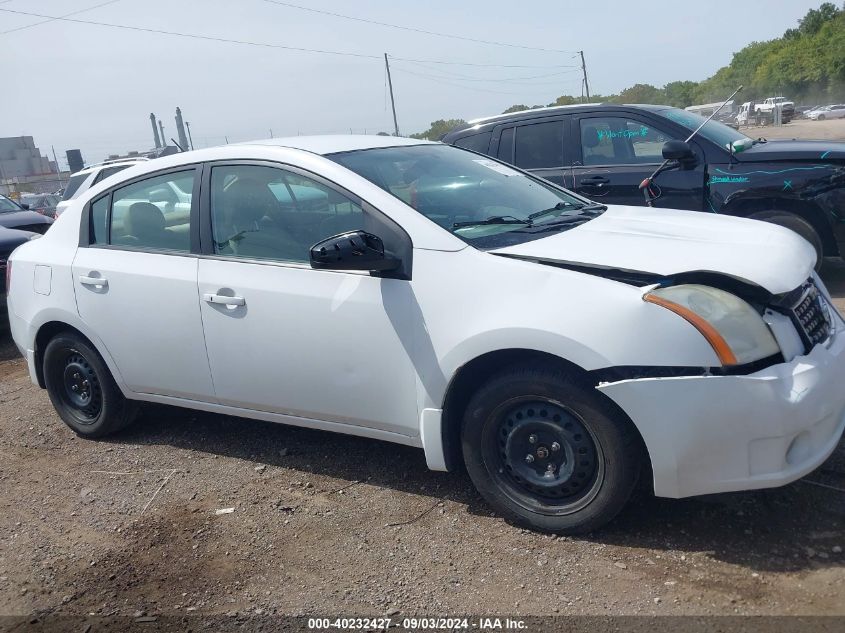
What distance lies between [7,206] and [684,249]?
11.6 m

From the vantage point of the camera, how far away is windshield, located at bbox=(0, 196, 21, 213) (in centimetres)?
1203

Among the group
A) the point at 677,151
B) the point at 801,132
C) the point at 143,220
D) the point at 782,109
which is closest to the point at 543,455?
the point at 143,220

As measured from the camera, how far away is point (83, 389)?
5062 millimetres

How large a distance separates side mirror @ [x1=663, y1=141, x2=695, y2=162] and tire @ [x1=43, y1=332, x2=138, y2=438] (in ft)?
14.8

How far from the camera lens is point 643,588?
2934mm

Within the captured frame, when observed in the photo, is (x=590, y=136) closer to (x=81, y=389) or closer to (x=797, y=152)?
(x=797, y=152)

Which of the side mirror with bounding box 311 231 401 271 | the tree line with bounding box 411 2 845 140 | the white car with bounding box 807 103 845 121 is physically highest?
the tree line with bounding box 411 2 845 140

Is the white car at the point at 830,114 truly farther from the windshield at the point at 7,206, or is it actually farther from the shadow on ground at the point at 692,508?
the shadow on ground at the point at 692,508

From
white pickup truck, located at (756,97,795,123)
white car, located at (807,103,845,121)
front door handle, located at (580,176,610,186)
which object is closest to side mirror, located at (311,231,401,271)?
front door handle, located at (580,176,610,186)

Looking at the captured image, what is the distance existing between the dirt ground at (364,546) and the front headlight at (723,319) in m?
0.79

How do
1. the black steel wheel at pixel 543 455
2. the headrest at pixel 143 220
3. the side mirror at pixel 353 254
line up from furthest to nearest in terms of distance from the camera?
the headrest at pixel 143 220, the side mirror at pixel 353 254, the black steel wheel at pixel 543 455

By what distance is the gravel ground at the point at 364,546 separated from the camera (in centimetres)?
296

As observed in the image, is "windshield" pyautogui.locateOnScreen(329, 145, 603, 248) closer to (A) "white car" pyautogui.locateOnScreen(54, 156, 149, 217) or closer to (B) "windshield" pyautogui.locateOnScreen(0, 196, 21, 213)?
(A) "white car" pyautogui.locateOnScreen(54, 156, 149, 217)

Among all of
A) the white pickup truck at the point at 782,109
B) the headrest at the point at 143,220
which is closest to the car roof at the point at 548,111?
the headrest at the point at 143,220
